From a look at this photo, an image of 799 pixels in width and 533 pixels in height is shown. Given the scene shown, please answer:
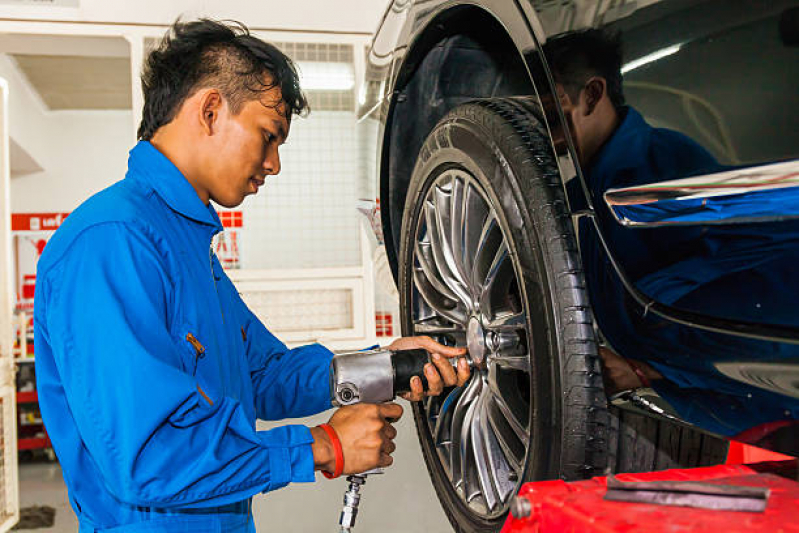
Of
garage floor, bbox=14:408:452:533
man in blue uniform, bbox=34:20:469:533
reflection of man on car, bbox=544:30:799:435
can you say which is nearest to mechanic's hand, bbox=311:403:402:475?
man in blue uniform, bbox=34:20:469:533

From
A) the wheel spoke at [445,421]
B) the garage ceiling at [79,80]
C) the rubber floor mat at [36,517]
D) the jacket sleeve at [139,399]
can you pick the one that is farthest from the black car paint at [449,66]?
the garage ceiling at [79,80]

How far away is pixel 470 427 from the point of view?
1.23 meters

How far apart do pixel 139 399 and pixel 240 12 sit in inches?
133

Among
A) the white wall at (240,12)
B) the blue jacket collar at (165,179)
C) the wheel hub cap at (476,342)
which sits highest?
the white wall at (240,12)

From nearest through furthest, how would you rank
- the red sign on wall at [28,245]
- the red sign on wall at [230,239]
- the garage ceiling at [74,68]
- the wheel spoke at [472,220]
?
the wheel spoke at [472,220], the garage ceiling at [74,68], the red sign on wall at [230,239], the red sign on wall at [28,245]

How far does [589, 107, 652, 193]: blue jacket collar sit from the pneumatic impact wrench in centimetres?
53

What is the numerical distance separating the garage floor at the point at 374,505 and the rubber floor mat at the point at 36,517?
6cm

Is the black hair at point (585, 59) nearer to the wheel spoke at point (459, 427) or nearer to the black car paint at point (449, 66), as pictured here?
the black car paint at point (449, 66)

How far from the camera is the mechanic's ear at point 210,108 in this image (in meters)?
1.15

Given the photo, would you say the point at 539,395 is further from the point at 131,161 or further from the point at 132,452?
the point at 131,161

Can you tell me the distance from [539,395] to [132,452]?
21.0 inches

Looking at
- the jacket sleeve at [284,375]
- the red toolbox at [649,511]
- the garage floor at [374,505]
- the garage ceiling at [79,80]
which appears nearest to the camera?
the red toolbox at [649,511]

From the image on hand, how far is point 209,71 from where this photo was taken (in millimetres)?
1194

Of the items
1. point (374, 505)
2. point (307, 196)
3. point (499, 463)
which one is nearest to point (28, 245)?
point (307, 196)
